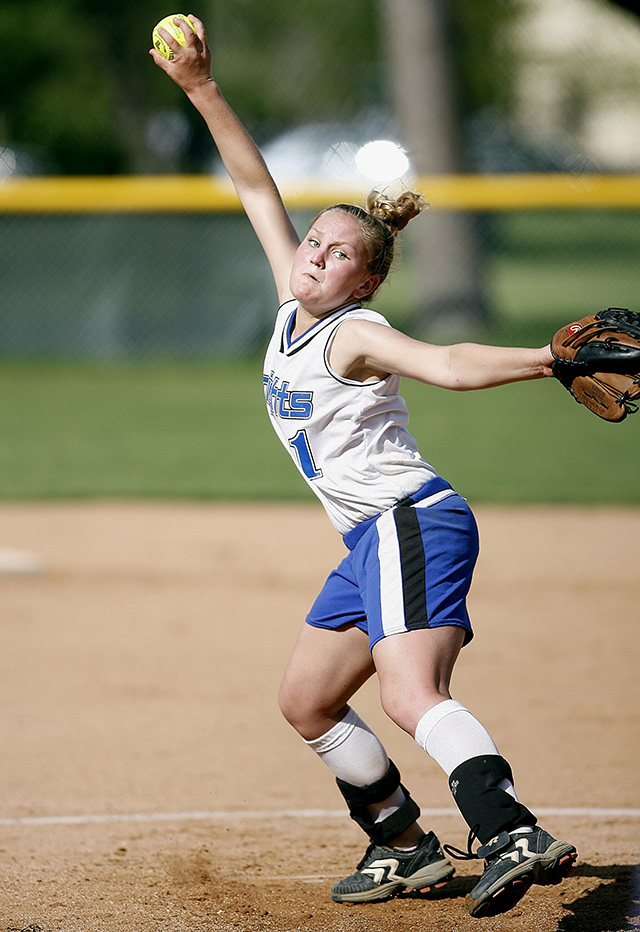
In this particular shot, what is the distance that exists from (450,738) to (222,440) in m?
7.40

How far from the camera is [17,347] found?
13.5m

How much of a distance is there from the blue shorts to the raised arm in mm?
794

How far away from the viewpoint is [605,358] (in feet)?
7.77

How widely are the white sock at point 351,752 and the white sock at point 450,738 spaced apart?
0.42 m

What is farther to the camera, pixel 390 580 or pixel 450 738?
pixel 390 580

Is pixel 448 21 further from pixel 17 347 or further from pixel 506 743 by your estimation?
pixel 506 743

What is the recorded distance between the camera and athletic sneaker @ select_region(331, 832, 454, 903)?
9.64 feet

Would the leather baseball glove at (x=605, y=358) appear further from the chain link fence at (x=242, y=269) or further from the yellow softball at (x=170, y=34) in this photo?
the chain link fence at (x=242, y=269)

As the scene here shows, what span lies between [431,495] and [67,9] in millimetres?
21829

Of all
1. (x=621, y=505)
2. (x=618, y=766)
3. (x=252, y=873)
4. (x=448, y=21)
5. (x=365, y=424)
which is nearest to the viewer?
(x=365, y=424)

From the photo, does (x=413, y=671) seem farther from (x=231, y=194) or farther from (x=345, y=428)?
(x=231, y=194)

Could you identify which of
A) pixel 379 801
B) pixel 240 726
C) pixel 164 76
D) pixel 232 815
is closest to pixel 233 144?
pixel 379 801

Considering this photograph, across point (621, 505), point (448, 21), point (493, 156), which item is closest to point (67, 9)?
point (493, 156)

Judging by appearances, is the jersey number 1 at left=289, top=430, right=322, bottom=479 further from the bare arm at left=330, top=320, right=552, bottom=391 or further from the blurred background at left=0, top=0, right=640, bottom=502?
the blurred background at left=0, top=0, right=640, bottom=502
